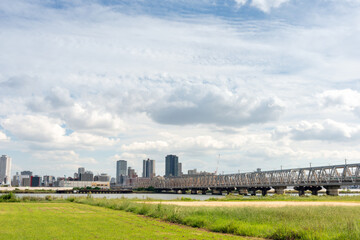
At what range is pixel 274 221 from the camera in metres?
34.8

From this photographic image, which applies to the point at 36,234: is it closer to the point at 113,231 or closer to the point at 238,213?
the point at 113,231

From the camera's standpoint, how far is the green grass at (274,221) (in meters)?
26.8

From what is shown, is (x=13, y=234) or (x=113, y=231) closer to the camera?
(x=13, y=234)

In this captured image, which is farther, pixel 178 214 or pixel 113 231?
pixel 178 214

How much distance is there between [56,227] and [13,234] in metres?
5.28

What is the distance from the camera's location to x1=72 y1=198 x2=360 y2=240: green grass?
26.8 metres

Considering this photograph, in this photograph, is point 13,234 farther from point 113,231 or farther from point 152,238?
point 152,238

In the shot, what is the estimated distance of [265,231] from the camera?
30.4 metres

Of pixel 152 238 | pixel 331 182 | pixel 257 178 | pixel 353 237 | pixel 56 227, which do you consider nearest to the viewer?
pixel 353 237

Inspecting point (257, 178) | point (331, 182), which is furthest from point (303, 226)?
point (257, 178)

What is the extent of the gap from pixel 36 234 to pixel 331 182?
121 metres

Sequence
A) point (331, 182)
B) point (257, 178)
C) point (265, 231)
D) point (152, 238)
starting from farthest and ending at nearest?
point (257, 178) → point (331, 182) → point (265, 231) → point (152, 238)

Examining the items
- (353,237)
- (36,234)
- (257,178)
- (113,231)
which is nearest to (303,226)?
(353,237)

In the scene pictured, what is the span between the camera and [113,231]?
104 feet
